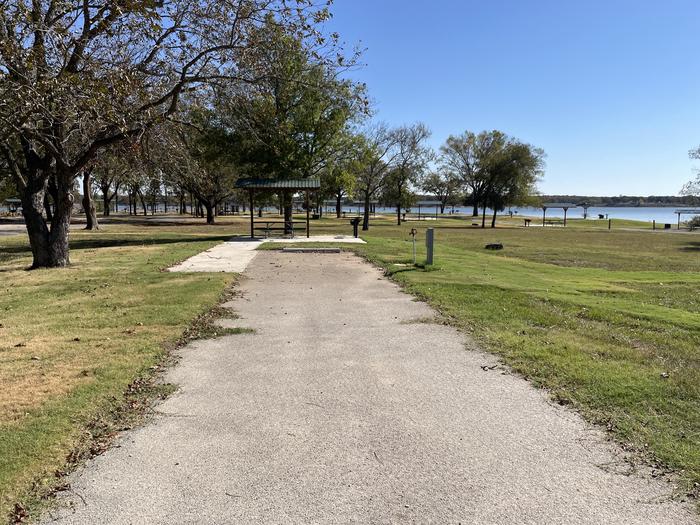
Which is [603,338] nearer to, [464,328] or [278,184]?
[464,328]

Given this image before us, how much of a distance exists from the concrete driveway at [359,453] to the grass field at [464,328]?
38 cm

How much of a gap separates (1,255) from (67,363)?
614 inches

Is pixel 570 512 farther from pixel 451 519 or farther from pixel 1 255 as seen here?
pixel 1 255

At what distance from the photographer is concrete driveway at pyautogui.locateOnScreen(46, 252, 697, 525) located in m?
2.98

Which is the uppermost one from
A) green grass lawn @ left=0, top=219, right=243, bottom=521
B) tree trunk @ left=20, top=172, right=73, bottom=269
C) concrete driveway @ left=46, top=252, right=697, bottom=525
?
tree trunk @ left=20, top=172, right=73, bottom=269

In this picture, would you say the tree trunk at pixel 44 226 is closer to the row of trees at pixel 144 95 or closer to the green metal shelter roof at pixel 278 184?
the row of trees at pixel 144 95

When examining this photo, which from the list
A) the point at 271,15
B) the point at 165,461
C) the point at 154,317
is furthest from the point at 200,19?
the point at 165,461

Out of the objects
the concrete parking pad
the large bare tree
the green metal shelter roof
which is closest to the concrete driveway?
the large bare tree

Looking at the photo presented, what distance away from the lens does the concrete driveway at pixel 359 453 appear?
2982 mm

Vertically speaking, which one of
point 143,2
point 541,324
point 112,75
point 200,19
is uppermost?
point 200,19

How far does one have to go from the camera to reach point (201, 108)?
13.9 meters

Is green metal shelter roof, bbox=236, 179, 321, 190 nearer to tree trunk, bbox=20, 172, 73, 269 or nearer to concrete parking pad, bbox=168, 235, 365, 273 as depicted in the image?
concrete parking pad, bbox=168, 235, 365, 273

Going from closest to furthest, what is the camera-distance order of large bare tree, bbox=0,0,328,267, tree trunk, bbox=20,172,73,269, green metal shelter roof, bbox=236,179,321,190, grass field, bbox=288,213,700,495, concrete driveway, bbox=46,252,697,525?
concrete driveway, bbox=46,252,697,525 → grass field, bbox=288,213,700,495 → large bare tree, bbox=0,0,328,267 → tree trunk, bbox=20,172,73,269 → green metal shelter roof, bbox=236,179,321,190

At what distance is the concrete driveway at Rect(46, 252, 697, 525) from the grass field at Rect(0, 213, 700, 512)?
1.26 feet
